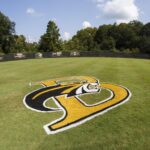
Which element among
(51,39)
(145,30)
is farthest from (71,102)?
(145,30)

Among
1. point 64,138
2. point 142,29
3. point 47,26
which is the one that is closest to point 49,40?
point 47,26

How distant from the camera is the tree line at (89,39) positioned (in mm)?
84500

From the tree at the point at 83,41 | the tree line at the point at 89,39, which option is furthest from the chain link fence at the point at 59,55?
the tree at the point at 83,41

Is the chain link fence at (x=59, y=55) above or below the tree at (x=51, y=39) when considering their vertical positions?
below

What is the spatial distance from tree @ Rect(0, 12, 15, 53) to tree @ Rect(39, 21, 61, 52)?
1210 centimetres

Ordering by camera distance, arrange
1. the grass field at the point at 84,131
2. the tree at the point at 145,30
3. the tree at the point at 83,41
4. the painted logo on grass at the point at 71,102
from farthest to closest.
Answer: the tree at the point at 83,41 → the tree at the point at 145,30 → the painted logo on grass at the point at 71,102 → the grass field at the point at 84,131

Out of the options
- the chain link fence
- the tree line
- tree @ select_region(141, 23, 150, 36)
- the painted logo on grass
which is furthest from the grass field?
tree @ select_region(141, 23, 150, 36)

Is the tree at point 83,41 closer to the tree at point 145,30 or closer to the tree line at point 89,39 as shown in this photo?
the tree line at point 89,39

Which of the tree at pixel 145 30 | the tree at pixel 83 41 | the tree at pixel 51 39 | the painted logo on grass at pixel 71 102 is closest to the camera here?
the painted logo on grass at pixel 71 102

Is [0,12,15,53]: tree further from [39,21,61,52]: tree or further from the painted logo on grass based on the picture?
the painted logo on grass

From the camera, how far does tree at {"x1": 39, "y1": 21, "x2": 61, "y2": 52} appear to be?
83.5m

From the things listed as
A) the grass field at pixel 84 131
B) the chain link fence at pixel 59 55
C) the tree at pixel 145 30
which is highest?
the tree at pixel 145 30

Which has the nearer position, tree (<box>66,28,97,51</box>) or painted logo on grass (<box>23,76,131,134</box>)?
painted logo on grass (<box>23,76,131,134</box>)

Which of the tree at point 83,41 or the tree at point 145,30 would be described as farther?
the tree at point 83,41
